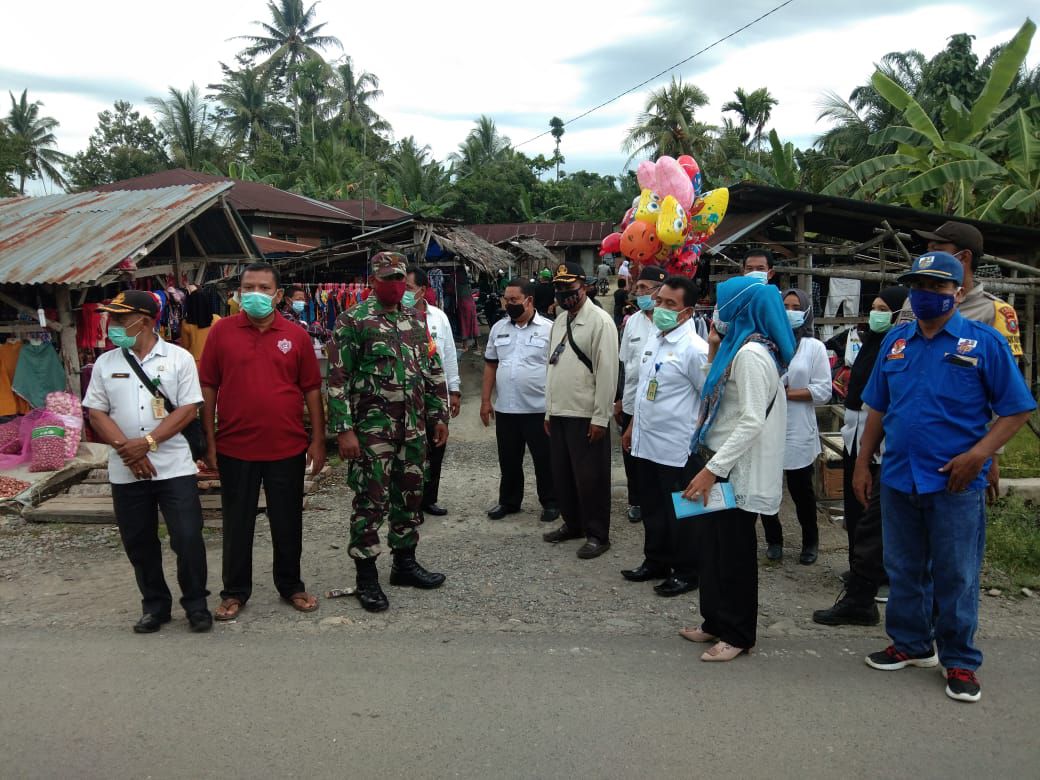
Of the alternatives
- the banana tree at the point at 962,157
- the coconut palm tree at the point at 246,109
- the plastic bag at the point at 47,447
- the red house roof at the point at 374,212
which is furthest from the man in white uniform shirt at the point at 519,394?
the coconut palm tree at the point at 246,109

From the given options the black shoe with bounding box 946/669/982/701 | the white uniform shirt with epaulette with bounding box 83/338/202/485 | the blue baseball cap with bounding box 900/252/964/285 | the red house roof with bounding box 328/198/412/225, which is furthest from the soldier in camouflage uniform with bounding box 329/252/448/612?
the red house roof with bounding box 328/198/412/225

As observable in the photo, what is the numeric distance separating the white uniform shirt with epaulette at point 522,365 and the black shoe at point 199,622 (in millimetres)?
2960

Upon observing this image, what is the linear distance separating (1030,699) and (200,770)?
338 cm

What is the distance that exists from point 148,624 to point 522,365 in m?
3.30

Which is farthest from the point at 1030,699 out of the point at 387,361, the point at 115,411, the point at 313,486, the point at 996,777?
the point at 313,486

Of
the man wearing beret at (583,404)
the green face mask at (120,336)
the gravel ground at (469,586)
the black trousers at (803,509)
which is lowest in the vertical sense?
the gravel ground at (469,586)

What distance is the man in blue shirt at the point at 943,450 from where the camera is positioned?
10.4 feet

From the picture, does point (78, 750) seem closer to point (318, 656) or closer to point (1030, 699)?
point (318, 656)

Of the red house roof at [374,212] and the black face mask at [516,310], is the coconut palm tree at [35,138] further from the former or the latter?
the black face mask at [516,310]

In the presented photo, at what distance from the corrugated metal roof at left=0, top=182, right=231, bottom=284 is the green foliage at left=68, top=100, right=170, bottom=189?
2602 centimetres

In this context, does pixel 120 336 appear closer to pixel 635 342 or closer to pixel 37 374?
pixel 635 342

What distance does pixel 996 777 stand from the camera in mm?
2750

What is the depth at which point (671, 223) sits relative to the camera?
26.1 feet

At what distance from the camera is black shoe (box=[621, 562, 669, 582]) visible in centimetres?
490
